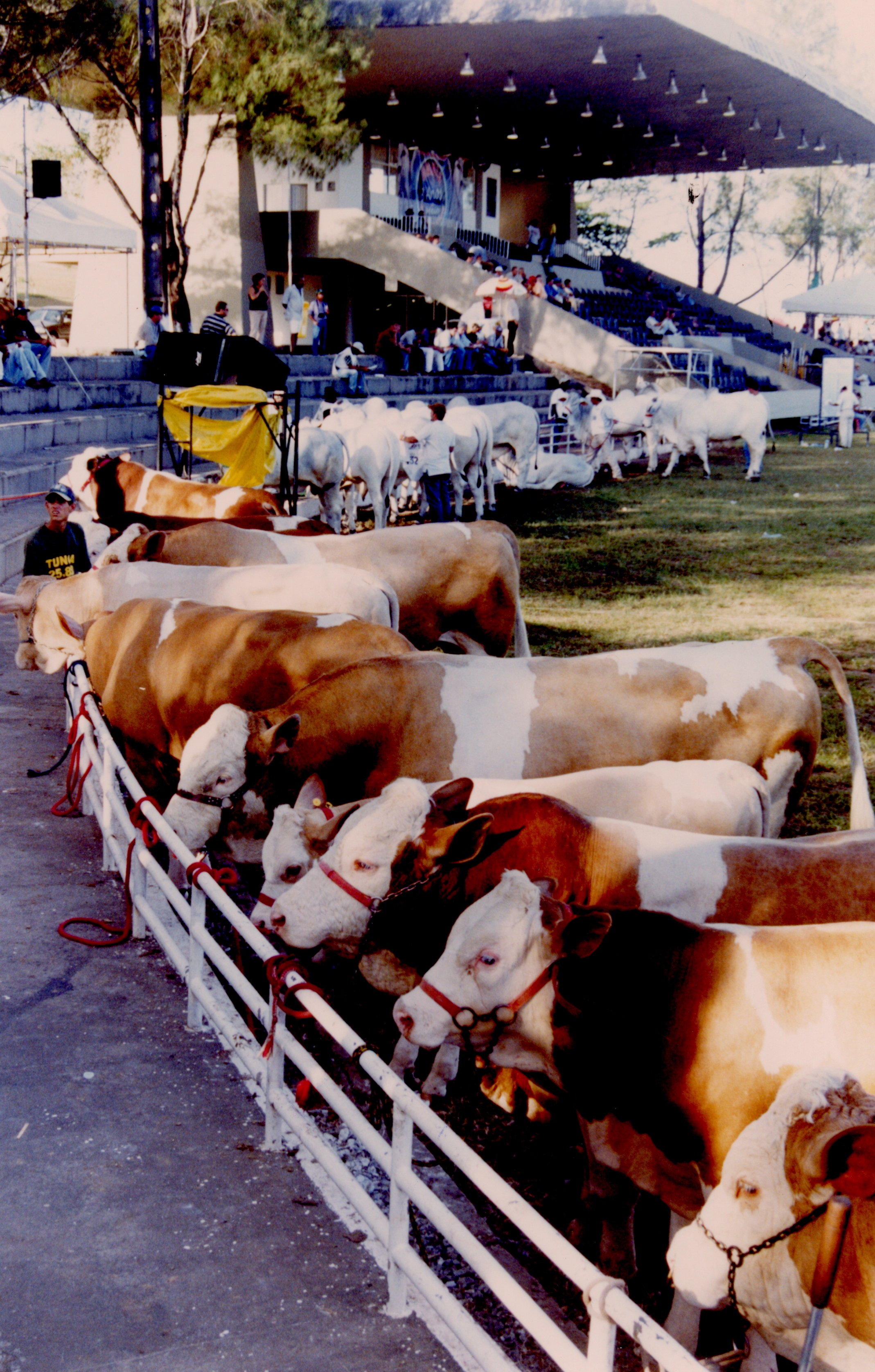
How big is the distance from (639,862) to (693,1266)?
164cm

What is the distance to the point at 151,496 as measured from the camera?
36.9 ft

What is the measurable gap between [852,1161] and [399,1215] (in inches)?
42.8

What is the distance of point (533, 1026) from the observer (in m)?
3.62

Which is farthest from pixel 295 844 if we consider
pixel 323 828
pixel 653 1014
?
pixel 653 1014

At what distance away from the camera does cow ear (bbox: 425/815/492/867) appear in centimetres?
404

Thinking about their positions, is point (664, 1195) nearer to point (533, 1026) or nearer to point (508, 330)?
point (533, 1026)

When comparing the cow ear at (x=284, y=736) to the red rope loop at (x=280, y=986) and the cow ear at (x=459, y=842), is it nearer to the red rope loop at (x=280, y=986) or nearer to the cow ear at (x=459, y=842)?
the cow ear at (x=459, y=842)

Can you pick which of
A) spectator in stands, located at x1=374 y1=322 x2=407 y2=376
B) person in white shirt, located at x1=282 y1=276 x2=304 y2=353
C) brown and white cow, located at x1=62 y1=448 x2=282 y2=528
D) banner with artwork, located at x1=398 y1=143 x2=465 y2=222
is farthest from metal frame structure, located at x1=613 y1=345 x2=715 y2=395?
brown and white cow, located at x1=62 y1=448 x2=282 y2=528

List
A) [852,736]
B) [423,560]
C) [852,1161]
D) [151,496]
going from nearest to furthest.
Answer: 1. [852,1161]
2. [852,736]
3. [423,560]
4. [151,496]

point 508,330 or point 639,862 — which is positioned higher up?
point 508,330

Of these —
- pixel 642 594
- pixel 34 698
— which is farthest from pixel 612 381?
pixel 34 698

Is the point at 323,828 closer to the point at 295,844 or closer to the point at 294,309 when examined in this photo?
the point at 295,844

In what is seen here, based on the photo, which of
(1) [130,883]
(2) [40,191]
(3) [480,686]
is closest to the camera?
(1) [130,883]

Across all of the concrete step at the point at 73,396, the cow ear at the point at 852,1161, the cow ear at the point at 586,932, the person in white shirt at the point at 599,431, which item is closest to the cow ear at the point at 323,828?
the cow ear at the point at 586,932
